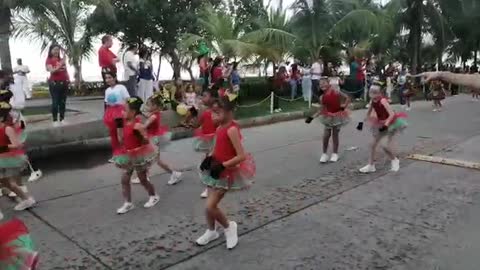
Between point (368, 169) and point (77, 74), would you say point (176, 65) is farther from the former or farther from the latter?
point (368, 169)

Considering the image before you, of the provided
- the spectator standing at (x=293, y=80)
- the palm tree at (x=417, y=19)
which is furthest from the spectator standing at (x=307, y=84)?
the palm tree at (x=417, y=19)

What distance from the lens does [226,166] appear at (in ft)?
12.9

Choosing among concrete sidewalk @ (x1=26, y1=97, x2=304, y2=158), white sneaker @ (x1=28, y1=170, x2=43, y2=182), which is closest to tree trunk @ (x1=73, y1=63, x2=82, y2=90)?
concrete sidewalk @ (x1=26, y1=97, x2=304, y2=158)

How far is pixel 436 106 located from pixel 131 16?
13383 millimetres

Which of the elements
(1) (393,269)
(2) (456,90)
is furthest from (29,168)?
(2) (456,90)

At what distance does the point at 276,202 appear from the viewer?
5.39 m

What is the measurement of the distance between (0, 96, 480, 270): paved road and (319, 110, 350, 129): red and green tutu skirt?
0.66 metres

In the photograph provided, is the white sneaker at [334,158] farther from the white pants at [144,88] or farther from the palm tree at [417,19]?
the palm tree at [417,19]

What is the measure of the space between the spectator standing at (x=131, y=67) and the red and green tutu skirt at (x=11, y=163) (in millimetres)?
4984

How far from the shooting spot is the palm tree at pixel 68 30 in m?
17.2

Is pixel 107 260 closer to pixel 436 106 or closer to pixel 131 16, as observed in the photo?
pixel 436 106

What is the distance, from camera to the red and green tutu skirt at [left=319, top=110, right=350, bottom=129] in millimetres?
7293

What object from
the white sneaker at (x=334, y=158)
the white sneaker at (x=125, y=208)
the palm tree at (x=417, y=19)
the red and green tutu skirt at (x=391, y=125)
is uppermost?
the palm tree at (x=417, y=19)

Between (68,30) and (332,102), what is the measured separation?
15.9 meters
